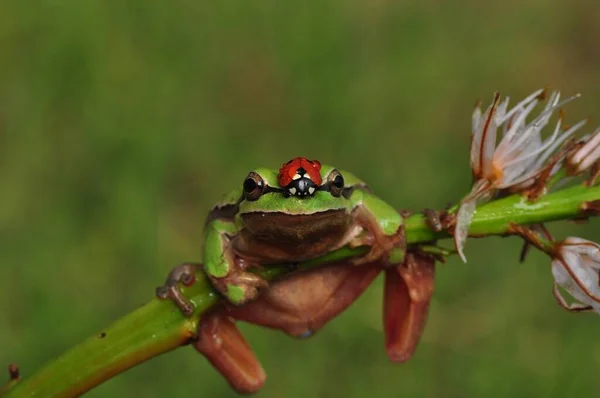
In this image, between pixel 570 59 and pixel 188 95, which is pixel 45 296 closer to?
pixel 188 95

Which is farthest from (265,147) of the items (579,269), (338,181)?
(579,269)

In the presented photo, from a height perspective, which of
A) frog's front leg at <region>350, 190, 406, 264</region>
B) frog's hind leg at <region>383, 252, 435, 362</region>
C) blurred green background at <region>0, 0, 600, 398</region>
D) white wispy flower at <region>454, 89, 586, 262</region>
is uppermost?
white wispy flower at <region>454, 89, 586, 262</region>

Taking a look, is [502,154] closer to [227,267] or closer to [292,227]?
[292,227]

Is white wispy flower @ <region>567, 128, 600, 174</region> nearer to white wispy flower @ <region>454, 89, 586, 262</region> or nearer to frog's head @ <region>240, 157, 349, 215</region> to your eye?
white wispy flower @ <region>454, 89, 586, 262</region>

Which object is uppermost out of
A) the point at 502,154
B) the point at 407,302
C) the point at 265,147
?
the point at 502,154

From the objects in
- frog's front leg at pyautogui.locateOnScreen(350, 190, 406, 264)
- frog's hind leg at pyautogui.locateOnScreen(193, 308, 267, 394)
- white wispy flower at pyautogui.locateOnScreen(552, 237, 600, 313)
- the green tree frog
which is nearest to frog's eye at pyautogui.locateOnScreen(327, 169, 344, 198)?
the green tree frog

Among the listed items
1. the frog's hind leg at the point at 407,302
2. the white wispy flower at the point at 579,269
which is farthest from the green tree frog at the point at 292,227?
the white wispy flower at the point at 579,269

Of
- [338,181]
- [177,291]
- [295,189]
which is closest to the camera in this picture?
[177,291]
